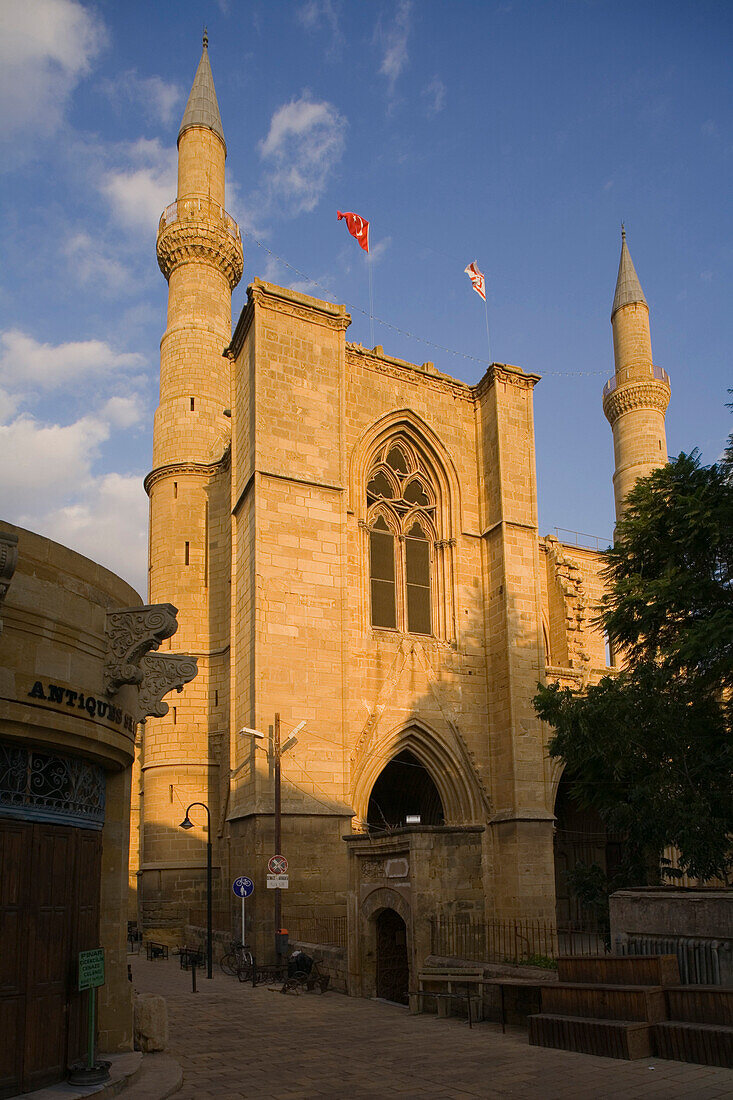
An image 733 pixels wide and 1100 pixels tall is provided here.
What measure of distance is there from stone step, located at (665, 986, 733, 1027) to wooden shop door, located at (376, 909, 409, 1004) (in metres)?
6.29

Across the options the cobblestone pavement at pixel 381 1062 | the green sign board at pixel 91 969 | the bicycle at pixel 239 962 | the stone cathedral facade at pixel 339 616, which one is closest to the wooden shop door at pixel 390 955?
the cobblestone pavement at pixel 381 1062

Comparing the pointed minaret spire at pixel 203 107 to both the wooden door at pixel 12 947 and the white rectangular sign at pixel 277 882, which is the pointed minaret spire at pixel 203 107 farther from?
the wooden door at pixel 12 947

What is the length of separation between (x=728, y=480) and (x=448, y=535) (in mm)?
8672

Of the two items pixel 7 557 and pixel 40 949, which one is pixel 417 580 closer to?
pixel 40 949

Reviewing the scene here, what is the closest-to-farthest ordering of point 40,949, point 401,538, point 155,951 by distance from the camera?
point 40,949 → point 155,951 → point 401,538

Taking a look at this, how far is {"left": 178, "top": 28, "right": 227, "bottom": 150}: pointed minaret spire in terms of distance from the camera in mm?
32062

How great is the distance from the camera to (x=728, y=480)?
16047 millimetres

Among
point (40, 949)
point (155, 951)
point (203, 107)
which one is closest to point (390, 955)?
point (40, 949)

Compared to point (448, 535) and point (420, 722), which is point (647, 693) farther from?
A: point (448, 535)

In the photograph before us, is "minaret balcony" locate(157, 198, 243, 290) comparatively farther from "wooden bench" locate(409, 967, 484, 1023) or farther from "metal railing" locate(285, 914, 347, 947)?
"wooden bench" locate(409, 967, 484, 1023)

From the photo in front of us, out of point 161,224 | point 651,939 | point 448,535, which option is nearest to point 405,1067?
point 651,939

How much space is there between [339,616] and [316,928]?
20.5ft

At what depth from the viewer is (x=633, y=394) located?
112 feet

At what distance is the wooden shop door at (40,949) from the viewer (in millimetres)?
6758
